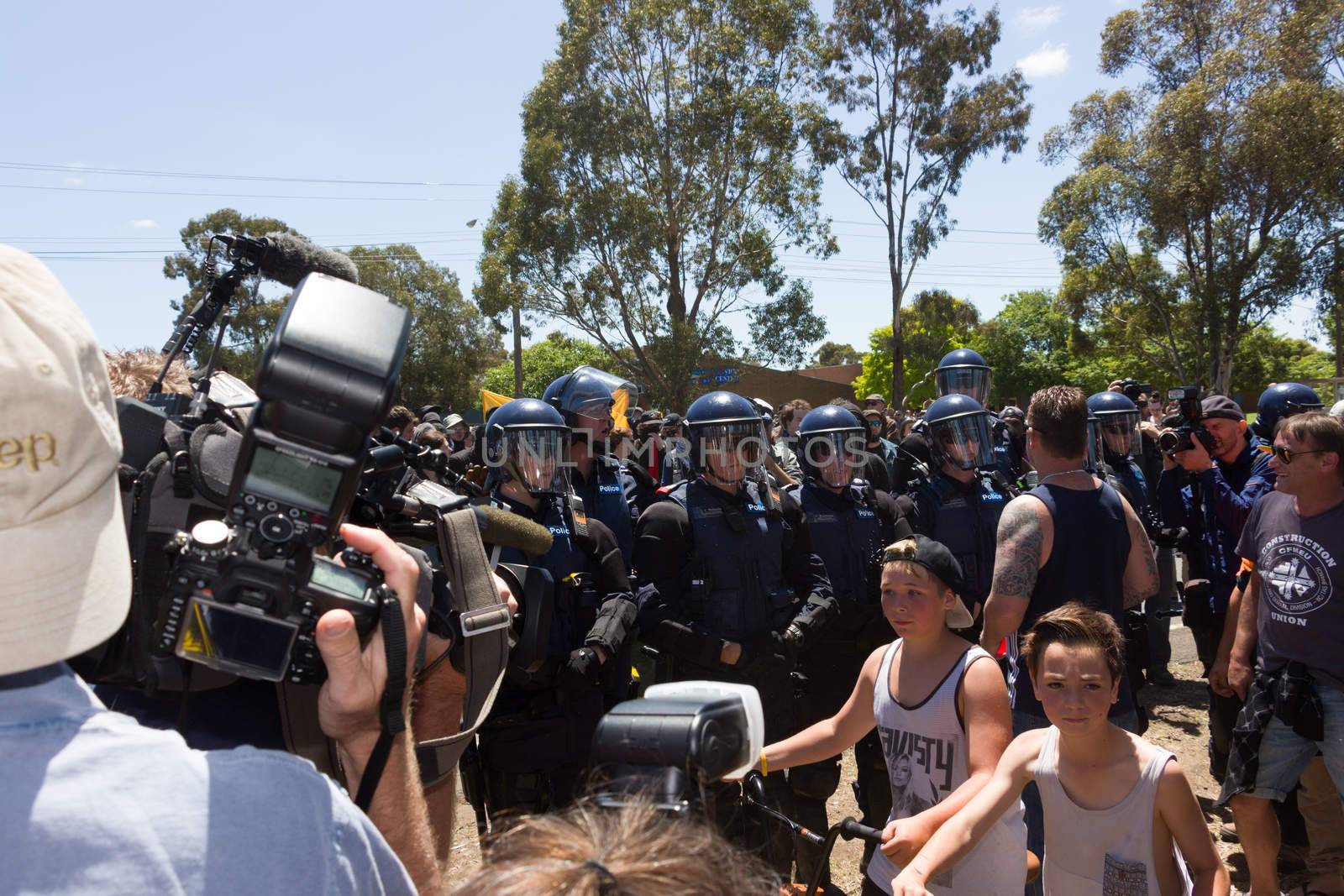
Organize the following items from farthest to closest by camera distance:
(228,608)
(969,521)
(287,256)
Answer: (969,521) → (287,256) → (228,608)

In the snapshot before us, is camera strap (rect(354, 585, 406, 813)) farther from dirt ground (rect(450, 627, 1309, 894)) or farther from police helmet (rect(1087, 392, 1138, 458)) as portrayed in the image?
police helmet (rect(1087, 392, 1138, 458))

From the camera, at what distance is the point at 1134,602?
4.16m

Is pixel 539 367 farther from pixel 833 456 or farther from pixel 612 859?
pixel 612 859

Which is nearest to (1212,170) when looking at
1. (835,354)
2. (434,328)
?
(434,328)

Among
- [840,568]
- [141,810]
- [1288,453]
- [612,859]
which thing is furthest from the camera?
[840,568]

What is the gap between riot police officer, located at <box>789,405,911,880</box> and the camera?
15.3 feet

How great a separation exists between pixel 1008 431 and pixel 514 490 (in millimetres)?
5990

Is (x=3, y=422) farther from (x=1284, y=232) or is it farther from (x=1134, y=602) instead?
(x=1284, y=232)

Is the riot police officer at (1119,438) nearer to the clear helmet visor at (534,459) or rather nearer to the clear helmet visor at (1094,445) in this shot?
the clear helmet visor at (1094,445)

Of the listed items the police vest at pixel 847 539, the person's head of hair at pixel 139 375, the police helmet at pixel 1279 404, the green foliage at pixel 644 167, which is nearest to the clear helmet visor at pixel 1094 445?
the police helmet at pixel 1279 404

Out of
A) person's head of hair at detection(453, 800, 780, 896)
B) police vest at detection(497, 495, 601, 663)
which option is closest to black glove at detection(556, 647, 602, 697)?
police vest at detection(497, 495, 601, 663)

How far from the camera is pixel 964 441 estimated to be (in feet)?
19.8

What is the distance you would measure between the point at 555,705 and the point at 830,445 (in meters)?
2.35

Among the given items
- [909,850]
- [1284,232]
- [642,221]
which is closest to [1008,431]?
[909,850]
